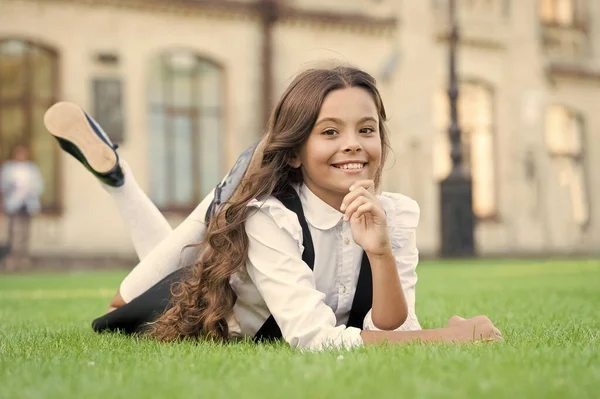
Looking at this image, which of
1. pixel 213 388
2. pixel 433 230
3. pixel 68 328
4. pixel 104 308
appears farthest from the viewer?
pixel 433 230

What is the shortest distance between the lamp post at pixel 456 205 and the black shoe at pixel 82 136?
39.5 feet

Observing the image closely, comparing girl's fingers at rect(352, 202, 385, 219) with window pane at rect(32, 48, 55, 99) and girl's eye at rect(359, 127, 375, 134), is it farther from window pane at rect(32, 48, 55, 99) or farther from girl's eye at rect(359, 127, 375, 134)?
window pane at rect(32, 48, 55, 99)

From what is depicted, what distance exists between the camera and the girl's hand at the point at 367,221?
3.48 m

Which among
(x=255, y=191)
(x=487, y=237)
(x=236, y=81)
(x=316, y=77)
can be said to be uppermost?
(x=236, y=81)

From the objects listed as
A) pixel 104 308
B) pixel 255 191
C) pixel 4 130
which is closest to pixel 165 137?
pixel 4 130

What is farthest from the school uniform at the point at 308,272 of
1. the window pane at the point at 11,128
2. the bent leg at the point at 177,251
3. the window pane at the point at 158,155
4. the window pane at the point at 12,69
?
the window pane at the point at 158,155

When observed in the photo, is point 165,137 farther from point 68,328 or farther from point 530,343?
point 530,343

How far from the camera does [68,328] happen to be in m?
5.11

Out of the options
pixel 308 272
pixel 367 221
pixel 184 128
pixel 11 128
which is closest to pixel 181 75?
pixel 184 128

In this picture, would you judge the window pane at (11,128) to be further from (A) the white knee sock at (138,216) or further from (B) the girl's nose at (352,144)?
(B) the girl's nose at (352,144)

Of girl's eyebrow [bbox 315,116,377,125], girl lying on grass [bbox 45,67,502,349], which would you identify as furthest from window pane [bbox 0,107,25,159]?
girl's eyebrow [bbox 315,116,377,125]

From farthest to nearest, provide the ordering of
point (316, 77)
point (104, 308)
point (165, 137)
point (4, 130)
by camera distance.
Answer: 1. point (165, 137)
2. point (4, 130)
3. point (104, 308)
4. point (316, 77)

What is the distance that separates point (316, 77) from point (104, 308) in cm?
371

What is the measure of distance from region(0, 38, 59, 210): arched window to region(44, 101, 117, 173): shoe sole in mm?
12013
